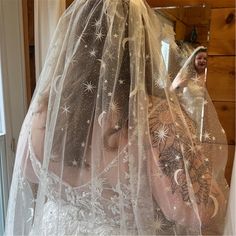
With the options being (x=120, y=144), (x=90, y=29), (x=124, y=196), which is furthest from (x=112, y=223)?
(x=90, y=29)

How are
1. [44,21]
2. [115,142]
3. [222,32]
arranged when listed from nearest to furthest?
1. [115,142]
2. [222,32]
3. [44,21]

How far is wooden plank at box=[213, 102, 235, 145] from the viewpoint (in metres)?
1.07

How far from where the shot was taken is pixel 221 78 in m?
1.06

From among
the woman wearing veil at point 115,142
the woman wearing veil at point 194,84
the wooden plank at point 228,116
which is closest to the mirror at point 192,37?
the woman wearing veil at point 194,84

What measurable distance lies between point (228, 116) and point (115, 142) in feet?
1.93

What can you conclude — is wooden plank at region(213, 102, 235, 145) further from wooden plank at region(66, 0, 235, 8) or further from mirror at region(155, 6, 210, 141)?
wooden plank at region(66, 0, 235, 8)

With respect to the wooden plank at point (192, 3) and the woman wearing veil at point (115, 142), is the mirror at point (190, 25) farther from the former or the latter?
the woman wearing veil at point (115, 142)

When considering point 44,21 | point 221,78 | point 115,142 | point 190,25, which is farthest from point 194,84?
point 44,21

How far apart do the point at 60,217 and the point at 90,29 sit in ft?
1.68

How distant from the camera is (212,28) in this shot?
1.04 m

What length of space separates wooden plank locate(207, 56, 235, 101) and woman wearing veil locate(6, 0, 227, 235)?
337 millimetres

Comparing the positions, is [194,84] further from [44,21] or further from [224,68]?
[44,21]

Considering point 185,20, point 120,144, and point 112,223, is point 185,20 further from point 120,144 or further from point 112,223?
point 112,223

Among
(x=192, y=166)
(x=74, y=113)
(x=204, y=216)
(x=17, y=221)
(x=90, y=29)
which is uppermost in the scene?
(x=90, y=29)
